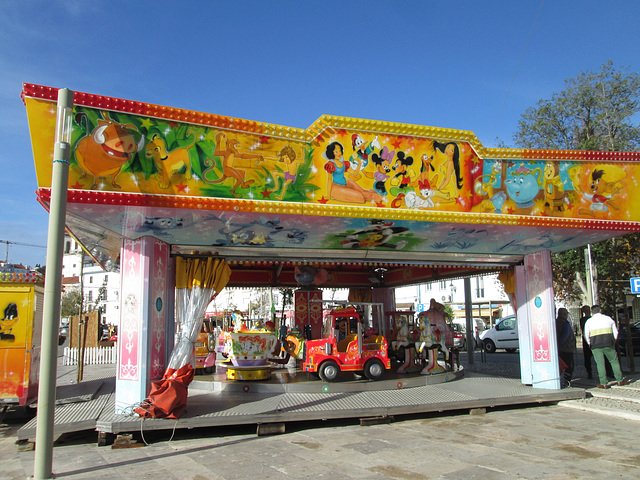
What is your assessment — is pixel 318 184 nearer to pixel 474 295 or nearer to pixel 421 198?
pixel 421 198

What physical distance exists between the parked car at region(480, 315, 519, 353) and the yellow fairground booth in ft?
42.1

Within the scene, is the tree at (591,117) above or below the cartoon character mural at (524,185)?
above

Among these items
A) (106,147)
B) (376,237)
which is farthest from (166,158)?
(376,237)

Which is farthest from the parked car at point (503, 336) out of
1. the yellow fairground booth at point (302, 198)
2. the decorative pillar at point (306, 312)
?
the yellow fairground booth at point (302, 198)

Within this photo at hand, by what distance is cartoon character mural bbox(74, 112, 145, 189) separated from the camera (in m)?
A: 6.35

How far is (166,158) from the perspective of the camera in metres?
6.79

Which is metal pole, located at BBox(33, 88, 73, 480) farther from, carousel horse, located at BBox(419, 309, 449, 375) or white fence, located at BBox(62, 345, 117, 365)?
white fence, located at BBox(62, 345, 117, 365)

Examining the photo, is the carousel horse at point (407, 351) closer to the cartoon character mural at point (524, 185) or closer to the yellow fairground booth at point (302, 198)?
the yellow fairground booth at point (302, 198)

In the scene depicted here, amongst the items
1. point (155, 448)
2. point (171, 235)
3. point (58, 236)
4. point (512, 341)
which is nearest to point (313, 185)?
point (171, 235)

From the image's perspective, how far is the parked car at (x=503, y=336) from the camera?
2247 cm

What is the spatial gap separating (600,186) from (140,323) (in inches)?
351

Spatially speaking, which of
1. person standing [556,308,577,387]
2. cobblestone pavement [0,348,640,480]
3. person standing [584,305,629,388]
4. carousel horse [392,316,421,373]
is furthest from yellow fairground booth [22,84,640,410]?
carousel horse [392,316,421,373]

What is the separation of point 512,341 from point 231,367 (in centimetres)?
1661

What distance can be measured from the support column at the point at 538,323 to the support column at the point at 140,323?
7751 mm
